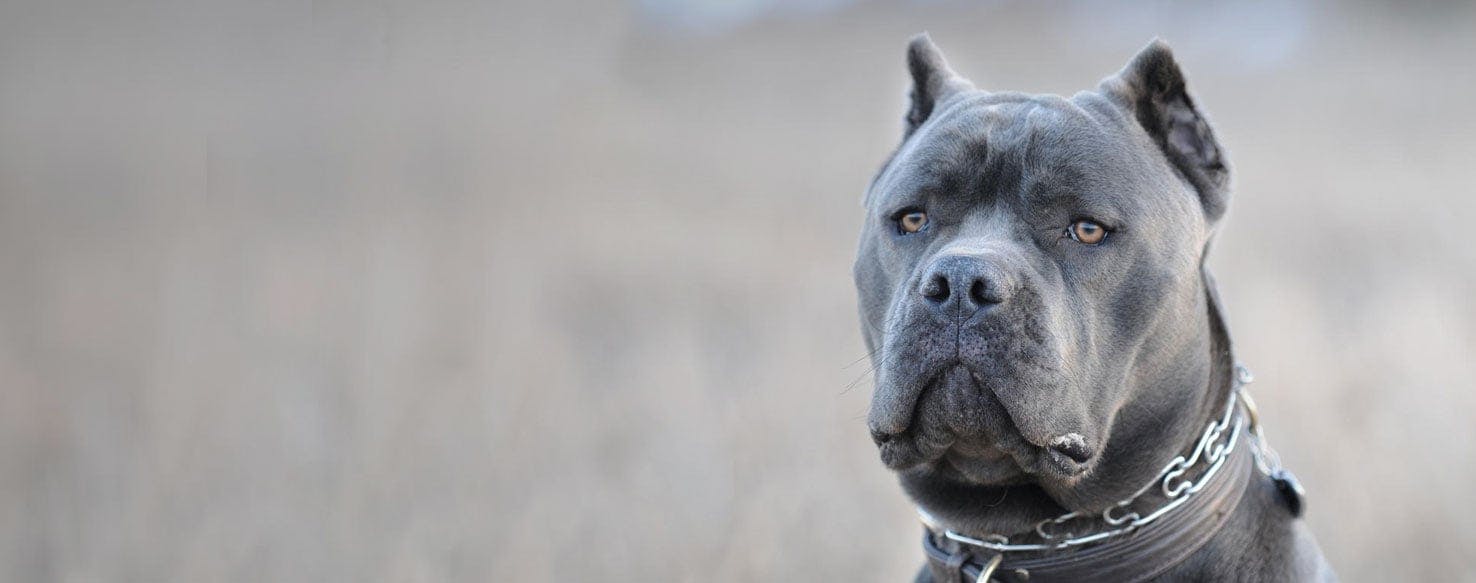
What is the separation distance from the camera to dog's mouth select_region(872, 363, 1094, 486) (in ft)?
8.54

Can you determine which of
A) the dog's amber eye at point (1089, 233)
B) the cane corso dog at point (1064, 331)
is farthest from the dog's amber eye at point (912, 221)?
the dog's amber eye at point (1089, 233)

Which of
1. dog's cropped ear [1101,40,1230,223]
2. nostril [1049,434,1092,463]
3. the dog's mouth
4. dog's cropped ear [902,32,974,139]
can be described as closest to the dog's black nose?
the dog's mouth

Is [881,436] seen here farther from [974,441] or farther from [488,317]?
[488,317]

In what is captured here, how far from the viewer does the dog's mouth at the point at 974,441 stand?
2.60 metres

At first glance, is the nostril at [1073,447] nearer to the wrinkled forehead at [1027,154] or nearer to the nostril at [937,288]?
the nostril at [937,288]

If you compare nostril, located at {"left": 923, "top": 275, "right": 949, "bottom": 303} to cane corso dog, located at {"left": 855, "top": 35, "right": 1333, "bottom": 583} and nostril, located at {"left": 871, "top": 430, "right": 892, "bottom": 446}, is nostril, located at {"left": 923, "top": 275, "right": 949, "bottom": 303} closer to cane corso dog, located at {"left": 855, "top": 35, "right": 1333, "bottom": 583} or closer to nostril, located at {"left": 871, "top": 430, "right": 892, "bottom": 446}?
cane corso dog, located at {"left": 855, "top": 35, "right": 1333, "bottom": 583}

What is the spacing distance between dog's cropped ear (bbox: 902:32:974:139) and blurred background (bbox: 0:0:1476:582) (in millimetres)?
1847

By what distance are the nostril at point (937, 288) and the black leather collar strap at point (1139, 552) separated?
26.0 inches

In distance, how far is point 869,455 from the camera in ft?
19.8

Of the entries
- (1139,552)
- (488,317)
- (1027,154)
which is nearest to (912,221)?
(1027,154)

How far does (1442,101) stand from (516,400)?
734 cm

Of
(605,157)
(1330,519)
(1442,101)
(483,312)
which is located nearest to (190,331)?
(483,312)

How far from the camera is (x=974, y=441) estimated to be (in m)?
2.69

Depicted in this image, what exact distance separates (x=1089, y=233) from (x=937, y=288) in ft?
1.52
